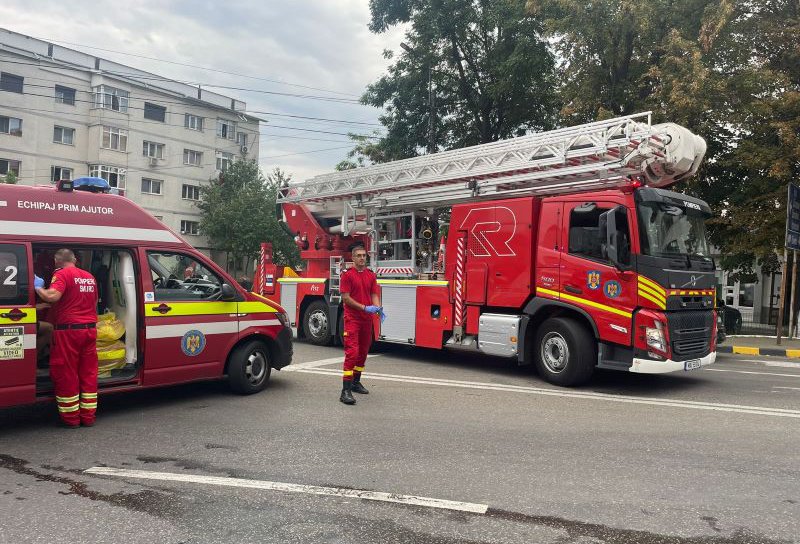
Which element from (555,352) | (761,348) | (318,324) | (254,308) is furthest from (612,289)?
(761,348)

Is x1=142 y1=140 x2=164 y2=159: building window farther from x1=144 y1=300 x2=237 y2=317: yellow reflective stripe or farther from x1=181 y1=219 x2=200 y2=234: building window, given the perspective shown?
x1=144 y1=300 x2=237 y2=317: yellow reflective stripe

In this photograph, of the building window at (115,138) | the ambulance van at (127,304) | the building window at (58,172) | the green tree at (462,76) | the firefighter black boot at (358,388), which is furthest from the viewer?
the building window at (115,138)

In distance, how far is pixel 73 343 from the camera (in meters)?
5.59

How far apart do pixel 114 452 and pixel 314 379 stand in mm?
3636

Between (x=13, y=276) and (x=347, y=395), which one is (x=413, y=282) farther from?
(x=13, y=276)

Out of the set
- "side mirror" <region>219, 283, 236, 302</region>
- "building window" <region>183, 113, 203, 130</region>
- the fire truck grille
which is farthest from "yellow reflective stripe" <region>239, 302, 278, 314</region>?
"building window" <region>183, 113, 203, 130</region>

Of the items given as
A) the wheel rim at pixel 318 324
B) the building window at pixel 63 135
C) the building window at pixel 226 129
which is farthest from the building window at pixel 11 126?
the wheel rim at pixel 318 324

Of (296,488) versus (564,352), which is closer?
(296,488)

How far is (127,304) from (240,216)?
1297 inches

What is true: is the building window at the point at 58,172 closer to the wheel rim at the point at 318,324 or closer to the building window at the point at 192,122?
the building window at the point at 192,122

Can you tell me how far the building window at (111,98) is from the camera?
36.9m

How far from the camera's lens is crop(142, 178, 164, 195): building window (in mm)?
40000

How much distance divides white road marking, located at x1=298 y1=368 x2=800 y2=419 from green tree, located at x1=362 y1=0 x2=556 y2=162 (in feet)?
46.5

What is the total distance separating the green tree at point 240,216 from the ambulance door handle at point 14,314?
101 feet
